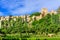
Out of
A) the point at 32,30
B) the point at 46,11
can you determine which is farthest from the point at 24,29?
the point at 46,11

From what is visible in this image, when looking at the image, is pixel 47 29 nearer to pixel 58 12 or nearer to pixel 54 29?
pixel 54 29

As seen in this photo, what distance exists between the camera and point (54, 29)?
3831 cm

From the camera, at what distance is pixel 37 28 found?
4034 cm

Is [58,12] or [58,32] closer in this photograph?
[58,32]

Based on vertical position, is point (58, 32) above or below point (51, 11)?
below

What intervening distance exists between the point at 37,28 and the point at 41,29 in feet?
5.55

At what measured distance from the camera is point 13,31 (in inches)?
1522

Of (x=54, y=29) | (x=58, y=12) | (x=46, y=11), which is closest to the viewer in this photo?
(x=54, y=29)

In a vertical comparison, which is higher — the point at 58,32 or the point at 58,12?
the point at 58,12

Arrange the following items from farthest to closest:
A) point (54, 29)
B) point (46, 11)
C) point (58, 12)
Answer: point (46, 11) < point (58, 12) < point (54, 29)

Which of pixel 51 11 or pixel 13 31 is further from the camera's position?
pixel 51 11

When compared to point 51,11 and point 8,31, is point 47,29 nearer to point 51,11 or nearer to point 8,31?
point 8,31

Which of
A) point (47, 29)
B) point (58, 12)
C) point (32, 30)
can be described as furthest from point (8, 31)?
point (58, 12)

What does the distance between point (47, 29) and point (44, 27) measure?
98 cm
